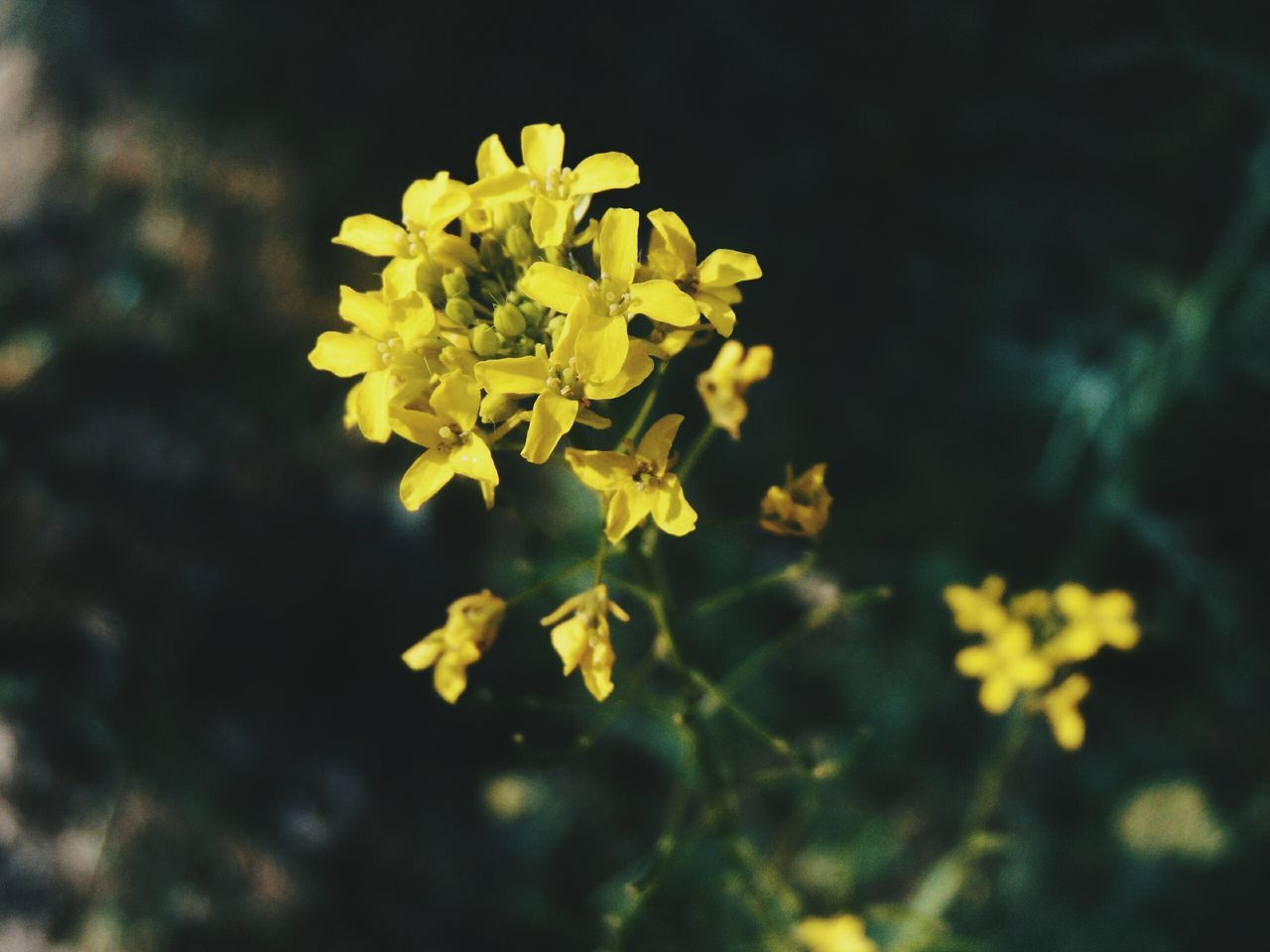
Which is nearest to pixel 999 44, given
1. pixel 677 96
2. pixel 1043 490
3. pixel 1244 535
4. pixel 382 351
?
pixel 677 96

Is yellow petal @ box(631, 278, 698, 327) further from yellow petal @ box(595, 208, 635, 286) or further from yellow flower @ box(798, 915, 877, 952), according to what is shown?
yellow flower @ box(798, 915, 877, 952)

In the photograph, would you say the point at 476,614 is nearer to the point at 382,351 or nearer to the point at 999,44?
the point at 382,351

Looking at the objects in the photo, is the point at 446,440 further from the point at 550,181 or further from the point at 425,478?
the point at 550,181

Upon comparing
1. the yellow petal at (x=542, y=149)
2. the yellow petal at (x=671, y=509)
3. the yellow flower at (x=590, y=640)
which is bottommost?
the yellow flower at (x=590, y=640)

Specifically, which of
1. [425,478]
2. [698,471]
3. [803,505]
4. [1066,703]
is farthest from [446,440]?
[698,471]

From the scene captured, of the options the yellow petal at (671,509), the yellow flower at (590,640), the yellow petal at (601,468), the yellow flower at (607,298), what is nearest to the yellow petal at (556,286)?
the yellow flower at (607,298)

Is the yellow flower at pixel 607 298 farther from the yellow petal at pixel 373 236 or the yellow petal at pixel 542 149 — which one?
the yellow petal at pixel 373 236

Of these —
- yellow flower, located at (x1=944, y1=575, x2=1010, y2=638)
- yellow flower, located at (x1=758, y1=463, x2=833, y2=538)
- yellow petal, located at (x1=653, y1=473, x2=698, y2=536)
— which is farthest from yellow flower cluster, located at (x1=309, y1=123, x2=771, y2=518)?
yellow flower, located at (x1=944, y1=575, x2=1010, y2=638)
